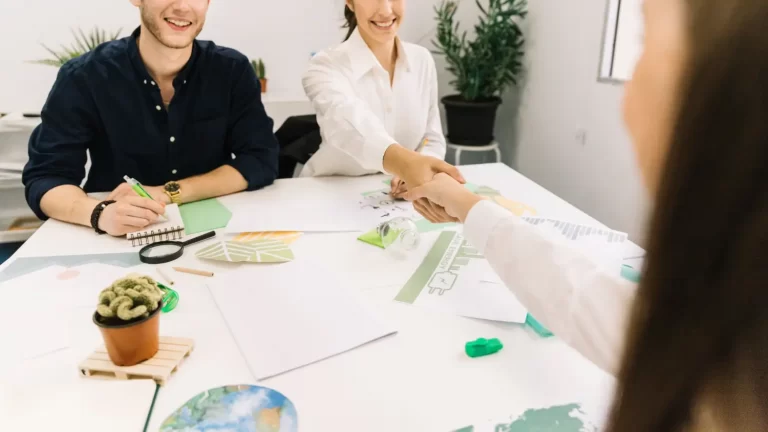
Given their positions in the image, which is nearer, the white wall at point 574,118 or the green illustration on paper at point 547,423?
the green illustration on paper at point 547,423

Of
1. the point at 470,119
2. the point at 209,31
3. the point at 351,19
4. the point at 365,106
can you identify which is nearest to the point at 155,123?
the point at 365,106

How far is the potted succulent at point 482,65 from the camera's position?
2.58 metres

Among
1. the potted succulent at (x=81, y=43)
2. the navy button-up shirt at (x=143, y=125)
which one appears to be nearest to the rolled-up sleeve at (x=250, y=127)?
the navy button-up shirt at (x=143, y=125)

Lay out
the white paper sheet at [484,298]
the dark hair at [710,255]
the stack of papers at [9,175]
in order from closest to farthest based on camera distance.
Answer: the dark hair at [710,255] → the white paper sheet at [484,298] → the stack of papers at [9,175]

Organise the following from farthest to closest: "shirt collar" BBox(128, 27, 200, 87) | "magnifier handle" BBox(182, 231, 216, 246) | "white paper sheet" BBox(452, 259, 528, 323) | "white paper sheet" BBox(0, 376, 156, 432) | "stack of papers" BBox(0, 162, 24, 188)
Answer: "stack of papers" BBox(0, 162, 24, 188), "shirt collar" BBox(128, 27, 200, 87), "magnifier handle" BBox(182, 231, 216, 246), "white paper sheet" BBox(452, 259, 528, 323), "white paper sheet" BBox(0, 376, 156, 432)

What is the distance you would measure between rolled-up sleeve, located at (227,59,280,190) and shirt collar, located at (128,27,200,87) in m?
0.13

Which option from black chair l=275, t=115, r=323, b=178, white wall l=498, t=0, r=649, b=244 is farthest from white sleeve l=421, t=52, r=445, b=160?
white wall l=498, t=0, r=649, b=244

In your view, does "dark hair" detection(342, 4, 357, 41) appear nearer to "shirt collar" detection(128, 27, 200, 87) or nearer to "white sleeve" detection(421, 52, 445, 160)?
"white sleeve" detection(421, 52, 445, 160)

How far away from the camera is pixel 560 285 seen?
2.33 feet

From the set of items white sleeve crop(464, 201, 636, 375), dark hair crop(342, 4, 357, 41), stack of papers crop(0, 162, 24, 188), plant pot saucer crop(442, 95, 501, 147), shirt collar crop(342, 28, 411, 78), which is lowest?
stack of papers crop(0, 162, 24, 188)

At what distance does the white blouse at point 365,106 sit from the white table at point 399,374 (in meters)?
0.61

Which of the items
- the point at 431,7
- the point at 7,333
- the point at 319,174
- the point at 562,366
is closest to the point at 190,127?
the point at 319,174

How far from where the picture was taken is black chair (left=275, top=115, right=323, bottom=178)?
1.87 metres

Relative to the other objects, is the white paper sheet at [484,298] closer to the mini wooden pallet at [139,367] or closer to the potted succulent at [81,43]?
the mini wooden pallet at [139,367]
